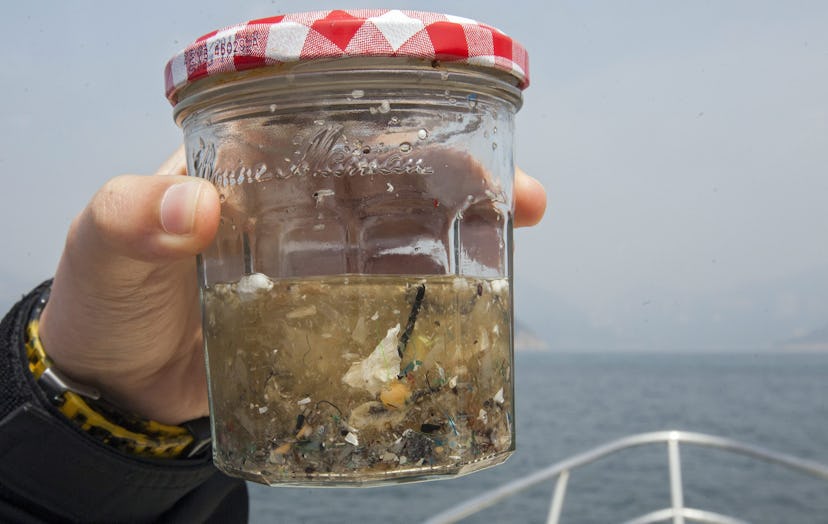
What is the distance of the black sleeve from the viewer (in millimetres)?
1166

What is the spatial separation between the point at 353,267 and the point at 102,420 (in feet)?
1.90

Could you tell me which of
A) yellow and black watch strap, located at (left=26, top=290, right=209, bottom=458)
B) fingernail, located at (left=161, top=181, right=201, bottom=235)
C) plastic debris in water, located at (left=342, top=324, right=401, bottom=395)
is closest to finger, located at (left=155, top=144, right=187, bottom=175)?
yellow and black watch strap, located at (left=26, top=290, right=209, bottom=458)

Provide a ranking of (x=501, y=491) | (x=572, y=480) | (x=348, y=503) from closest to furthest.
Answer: (x=501, y=491)
(x=348, y=503)
(x=572, y=480)

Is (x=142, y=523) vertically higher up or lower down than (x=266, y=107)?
lower down

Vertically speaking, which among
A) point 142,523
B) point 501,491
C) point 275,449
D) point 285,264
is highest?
point 285,264

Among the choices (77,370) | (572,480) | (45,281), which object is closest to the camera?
(77,370)

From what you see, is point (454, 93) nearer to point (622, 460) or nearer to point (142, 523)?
point (142, 523)

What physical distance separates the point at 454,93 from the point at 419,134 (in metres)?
0.06

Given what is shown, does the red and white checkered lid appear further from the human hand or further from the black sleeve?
the black sleeve

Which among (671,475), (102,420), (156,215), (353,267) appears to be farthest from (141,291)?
(671,475)

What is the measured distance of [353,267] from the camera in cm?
83

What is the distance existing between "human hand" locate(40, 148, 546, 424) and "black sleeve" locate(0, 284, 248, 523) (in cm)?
6

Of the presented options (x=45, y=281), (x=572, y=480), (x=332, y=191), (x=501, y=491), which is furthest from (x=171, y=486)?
(x=572, y=480)

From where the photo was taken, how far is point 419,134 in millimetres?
833
